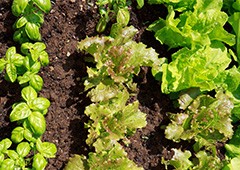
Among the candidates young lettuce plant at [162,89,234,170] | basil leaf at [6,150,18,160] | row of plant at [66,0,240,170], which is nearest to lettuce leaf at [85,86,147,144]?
row of plant at [66,0,240,170]

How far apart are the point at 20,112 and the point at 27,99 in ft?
0.30

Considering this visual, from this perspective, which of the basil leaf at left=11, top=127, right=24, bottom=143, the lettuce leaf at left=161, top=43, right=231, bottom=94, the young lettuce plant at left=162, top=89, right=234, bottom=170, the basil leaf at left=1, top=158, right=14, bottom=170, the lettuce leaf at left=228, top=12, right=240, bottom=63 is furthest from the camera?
the lettuce leaf at left=228, top=12, right=240, bottom=63

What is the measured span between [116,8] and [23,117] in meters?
1.00

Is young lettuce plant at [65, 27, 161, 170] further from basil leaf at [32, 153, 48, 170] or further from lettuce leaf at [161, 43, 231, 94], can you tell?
basil leaf at [32, 153, 48, 170]

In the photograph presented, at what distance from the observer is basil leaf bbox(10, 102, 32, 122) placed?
8.08ft

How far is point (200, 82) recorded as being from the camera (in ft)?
9.96

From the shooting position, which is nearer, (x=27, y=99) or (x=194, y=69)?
(x=27, y=99)

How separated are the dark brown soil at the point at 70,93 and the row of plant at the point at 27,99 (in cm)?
12

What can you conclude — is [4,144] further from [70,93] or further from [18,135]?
[70,93]

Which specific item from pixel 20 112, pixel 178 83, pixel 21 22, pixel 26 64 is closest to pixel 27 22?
pixel 21 22

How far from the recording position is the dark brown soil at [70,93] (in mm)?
2807

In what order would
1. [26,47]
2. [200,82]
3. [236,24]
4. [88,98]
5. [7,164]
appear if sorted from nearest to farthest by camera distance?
[7,164]
[26,47]
[88,98]
[200,82]
[236,24]

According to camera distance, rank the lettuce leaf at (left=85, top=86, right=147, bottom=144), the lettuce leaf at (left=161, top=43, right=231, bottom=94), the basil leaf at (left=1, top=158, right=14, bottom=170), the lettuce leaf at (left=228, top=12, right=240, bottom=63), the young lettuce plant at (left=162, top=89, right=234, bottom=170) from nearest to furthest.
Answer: the basil leaf at (left=1, top=158, right=14, bottom=170) → the lettuce leaf at (left=85, top=86, right=147, bottom=144) → the young lettuce plant at (left=162, top=89, right=234, bottom=170) → the lettuce leaf at (left=161, top=43, right=231, bottom=94) → the lettuce leaf at (left=228, top=12, right=240, bottom=63)

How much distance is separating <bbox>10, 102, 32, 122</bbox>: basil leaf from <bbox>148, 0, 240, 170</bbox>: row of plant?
885mm
